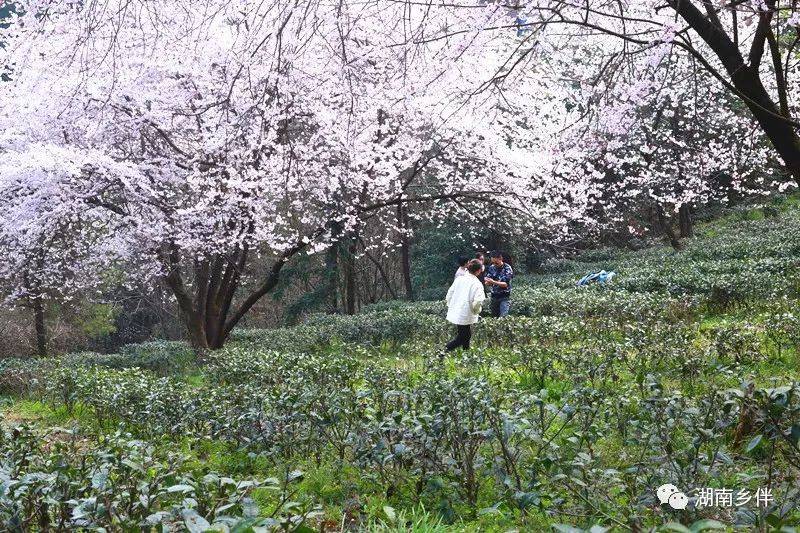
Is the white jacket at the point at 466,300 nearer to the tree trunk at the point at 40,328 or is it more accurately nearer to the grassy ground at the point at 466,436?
the grassy ground at the point at 466,436

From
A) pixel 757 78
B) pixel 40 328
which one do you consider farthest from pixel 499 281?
pixel 40 328

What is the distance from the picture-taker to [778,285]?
10.4 meters

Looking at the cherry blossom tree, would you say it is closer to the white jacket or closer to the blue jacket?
the blue jacket

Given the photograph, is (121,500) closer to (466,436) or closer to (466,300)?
(466,436)

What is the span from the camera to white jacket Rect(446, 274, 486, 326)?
9.24 metres

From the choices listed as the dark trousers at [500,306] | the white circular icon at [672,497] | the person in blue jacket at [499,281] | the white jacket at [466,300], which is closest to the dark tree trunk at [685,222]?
the dark trousers at [500,306]

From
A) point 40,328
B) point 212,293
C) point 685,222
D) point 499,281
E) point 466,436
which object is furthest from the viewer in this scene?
point 685,222

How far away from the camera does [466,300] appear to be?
928 cm

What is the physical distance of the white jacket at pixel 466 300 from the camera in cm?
924

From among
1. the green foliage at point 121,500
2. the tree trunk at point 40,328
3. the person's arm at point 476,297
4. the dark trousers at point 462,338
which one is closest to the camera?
the green foliage at point 121,500

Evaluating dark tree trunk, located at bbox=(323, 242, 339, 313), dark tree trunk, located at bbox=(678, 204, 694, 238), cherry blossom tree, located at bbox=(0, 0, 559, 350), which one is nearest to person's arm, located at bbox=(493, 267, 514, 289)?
cherry blossom tree, located at bbox=(0, 0, 559, 350)

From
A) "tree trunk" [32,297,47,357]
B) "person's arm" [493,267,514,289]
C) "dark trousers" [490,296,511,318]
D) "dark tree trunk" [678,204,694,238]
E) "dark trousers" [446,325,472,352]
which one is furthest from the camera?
"dark tree trunk" [678,204,694,238]

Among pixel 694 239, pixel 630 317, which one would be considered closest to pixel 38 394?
pixel 630 317

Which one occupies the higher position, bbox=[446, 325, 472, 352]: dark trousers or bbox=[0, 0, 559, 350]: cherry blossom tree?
bbox=[0, 0, 559, 350]: cherry blossom tree
